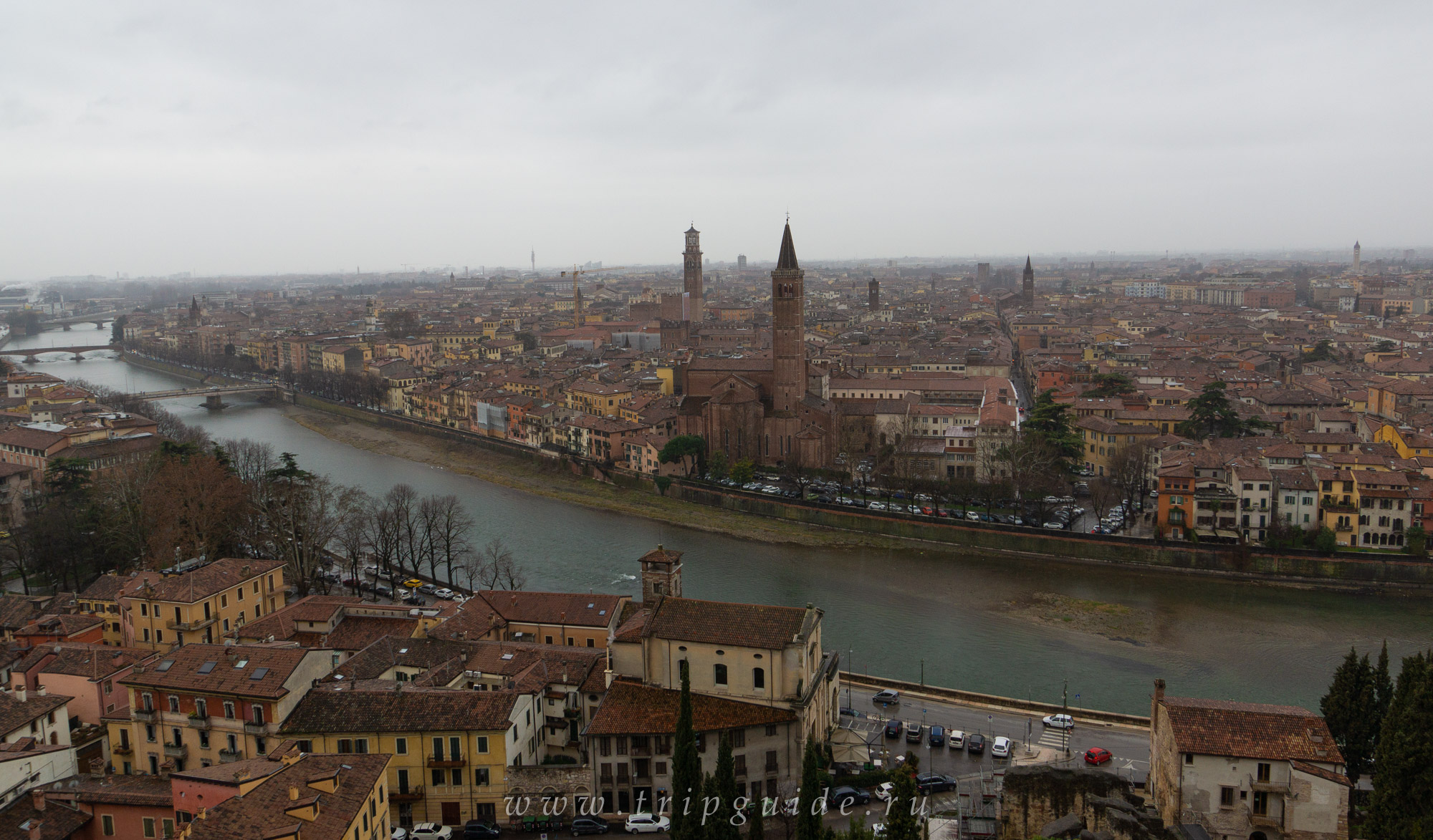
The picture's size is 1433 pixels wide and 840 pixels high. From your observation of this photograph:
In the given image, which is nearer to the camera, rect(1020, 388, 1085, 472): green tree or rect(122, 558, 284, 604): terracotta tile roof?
rect(122, 558, 284, 604): terracotta tile roof

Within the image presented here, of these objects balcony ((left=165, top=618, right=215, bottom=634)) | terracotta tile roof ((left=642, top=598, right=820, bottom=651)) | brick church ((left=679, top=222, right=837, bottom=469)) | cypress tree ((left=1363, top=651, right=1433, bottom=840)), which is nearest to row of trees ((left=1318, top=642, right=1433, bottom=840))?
cypress tree ((left=1363, top=651, right=1433, bottom=840))

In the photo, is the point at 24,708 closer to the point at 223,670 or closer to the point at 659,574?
the point at 223,670

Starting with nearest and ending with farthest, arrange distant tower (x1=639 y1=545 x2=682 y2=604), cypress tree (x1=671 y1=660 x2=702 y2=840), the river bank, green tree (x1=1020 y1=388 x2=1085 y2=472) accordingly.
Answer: cypress tree (x1=671 y1=660 x2=702 y2=840), distant tower (x1=639 y1=545 x2=682 y2=604), the river bank, green tree (x1=1020 y1=388 x2=1085 y2=472)

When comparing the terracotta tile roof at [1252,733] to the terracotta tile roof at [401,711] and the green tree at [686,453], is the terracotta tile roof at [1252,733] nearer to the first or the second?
the terracotta tile roof at [401,711]

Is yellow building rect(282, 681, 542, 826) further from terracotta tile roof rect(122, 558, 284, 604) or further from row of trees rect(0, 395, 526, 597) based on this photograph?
row of trees rect(0, 395, 526, 597)

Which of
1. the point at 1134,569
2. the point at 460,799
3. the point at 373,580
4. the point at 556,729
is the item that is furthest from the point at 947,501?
the point at 460,799

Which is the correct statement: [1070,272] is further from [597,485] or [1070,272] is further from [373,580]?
[373,580]
